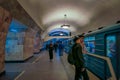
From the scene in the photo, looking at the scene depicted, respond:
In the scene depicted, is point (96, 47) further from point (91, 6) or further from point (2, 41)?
point (91, 6)

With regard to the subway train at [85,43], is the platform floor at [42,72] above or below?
below

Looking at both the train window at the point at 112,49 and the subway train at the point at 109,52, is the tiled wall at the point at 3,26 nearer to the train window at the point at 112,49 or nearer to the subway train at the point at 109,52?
the subway train at the point at 109,52

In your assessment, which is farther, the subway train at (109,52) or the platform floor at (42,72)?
the platform floor at (42,72)

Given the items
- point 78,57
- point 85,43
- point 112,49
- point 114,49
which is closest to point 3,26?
point 78,57

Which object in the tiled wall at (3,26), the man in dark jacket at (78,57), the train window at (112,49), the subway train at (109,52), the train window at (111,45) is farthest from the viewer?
the tiled wall at (3,26)

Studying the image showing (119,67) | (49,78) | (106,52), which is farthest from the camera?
(49,78)

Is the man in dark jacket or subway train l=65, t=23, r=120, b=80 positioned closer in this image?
the man in dark jacket

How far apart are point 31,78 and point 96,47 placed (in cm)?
328

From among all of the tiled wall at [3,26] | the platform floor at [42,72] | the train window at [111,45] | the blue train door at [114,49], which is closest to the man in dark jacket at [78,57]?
the blue train door at [114,49]

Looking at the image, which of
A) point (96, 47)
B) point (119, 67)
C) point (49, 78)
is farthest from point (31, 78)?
point (119, 67)

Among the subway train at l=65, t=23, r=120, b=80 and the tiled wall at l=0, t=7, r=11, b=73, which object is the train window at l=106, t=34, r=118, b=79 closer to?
the subway train at l=65, t=23, r=120, b=80

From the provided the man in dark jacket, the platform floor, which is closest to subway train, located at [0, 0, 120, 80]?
the platform floor

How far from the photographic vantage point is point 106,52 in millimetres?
7086

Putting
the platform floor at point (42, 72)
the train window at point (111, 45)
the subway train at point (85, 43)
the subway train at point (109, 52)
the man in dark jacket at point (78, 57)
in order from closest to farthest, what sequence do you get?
1. the man in dark jacket at point (78, 57)
2. the subway train at point (109, 52)
3. the train window at point (111, 45)
4. the subway train at point (85, 43)
5. the platform floor at point (42, 72)
